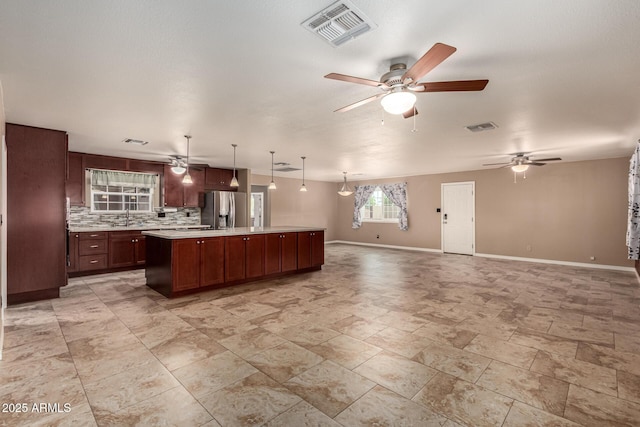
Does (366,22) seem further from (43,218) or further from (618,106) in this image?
(43,218)

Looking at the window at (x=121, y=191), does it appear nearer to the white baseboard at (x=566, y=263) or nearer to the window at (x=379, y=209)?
the window at (x=379, y=209)

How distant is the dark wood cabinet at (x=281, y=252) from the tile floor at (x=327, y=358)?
2.41ft

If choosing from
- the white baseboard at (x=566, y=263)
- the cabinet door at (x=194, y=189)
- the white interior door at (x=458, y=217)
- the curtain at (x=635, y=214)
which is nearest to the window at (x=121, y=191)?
the cabinet door at (x=194, y=189)

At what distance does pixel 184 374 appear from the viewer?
86.3 inches

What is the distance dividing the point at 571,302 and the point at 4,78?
6.60 metres

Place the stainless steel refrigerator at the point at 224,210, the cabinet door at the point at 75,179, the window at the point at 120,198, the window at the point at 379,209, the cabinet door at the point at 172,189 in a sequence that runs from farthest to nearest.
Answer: the window at the point at 379,209
the stainless steel refrigerator at the point at 224,210
the cabinet door at the point at 172,189
the window at the point at 120,198
the cabinet door at the point at 75,179

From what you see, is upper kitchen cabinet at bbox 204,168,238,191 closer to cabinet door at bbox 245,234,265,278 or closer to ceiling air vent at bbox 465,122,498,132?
cabinet door at bbox 245,234,265,278

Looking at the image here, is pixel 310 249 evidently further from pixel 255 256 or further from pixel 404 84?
pixel 404 84

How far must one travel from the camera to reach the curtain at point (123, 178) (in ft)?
19.7

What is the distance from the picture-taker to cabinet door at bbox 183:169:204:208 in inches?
275

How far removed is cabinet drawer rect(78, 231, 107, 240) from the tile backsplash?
2.00 feet

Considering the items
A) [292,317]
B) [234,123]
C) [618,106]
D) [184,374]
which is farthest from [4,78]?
[618,106]

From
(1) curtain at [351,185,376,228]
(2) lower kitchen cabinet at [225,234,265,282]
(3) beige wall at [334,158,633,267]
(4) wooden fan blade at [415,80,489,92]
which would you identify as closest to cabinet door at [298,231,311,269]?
(2) lower kitchen cabinet at [225,234,265,282]

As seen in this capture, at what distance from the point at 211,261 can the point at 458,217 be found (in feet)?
21.9
